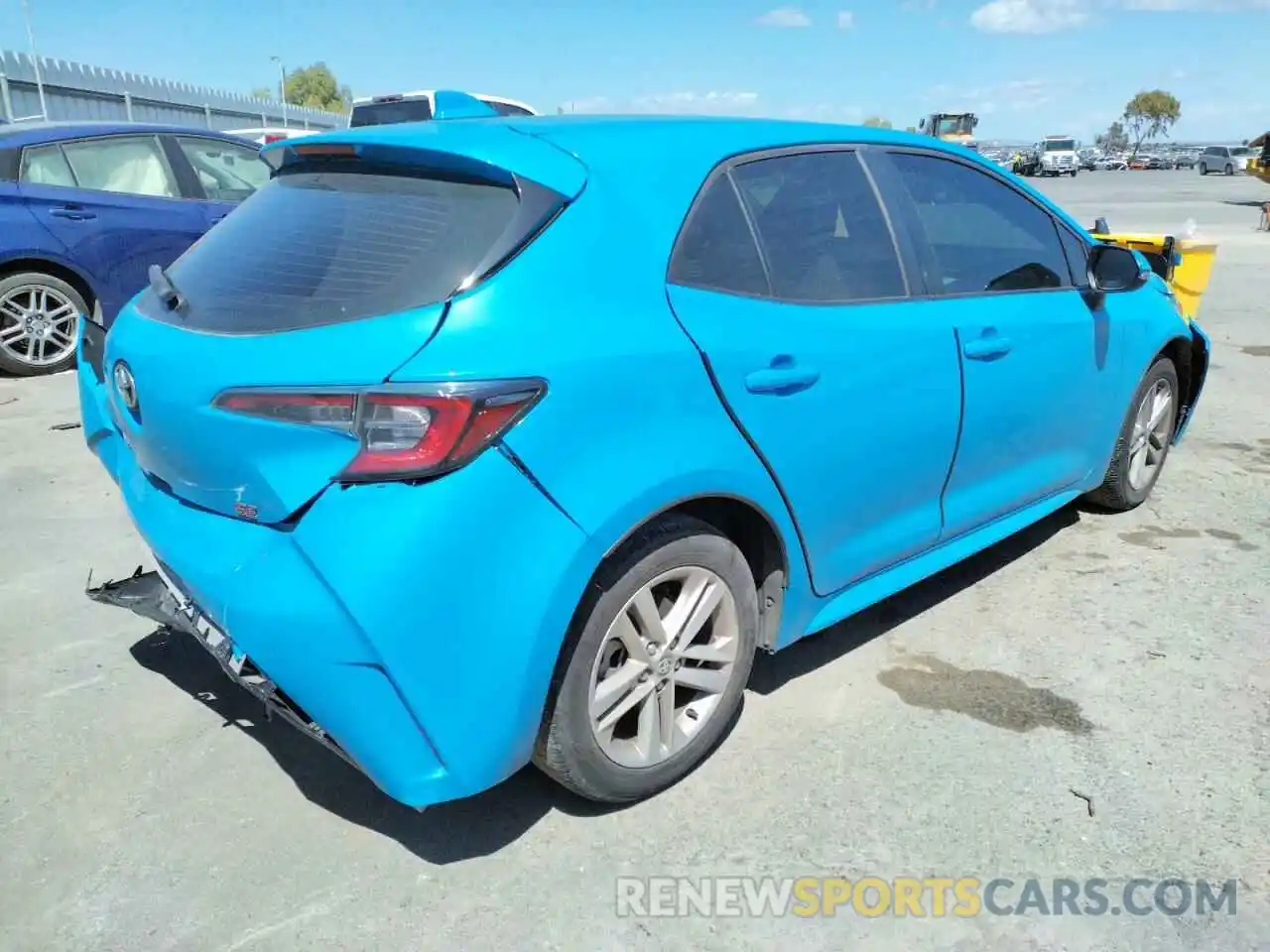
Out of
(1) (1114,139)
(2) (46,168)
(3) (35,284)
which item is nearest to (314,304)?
(3) (35,284)

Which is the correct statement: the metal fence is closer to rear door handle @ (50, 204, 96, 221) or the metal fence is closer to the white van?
the white van

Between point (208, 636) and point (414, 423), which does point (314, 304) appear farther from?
point (208, 636)

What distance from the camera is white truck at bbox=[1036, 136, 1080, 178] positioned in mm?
55656

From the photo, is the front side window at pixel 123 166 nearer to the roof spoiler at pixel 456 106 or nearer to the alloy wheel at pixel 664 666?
the roof spoiler at pixel 456 106

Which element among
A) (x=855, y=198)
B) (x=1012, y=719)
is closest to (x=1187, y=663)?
(x=1012, y=719)

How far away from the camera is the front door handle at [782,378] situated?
2559 mm

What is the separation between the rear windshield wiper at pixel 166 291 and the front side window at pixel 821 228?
1482 mm

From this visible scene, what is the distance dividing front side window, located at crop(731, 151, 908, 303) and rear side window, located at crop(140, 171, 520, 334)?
823 millimetres

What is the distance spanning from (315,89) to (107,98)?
289 ft

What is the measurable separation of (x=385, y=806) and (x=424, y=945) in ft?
1.74

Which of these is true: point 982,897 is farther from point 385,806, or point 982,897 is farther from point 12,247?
point 12,247

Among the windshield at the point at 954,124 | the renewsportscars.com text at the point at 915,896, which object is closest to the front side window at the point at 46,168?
the renewsportscars.com text at the point at 915,896

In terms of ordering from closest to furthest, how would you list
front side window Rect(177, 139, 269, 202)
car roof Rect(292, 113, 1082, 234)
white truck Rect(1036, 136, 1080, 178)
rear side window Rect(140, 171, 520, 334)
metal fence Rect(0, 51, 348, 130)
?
rear side window Rect(140, 171, 520, 334) → car roof Rect(292, 113, 1082, 234) → front side window Rect(177, 139, 269, 202) → metal fence Rect(0, 51, 348, 130) → white truck Rect(1036, 136, 1080, 178)

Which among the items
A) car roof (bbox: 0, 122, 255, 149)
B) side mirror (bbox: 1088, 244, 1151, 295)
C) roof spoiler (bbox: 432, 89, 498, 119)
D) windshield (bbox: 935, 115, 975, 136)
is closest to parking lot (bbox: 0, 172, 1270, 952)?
side mirror (bbox: 1088, 244, 1151, 295)
